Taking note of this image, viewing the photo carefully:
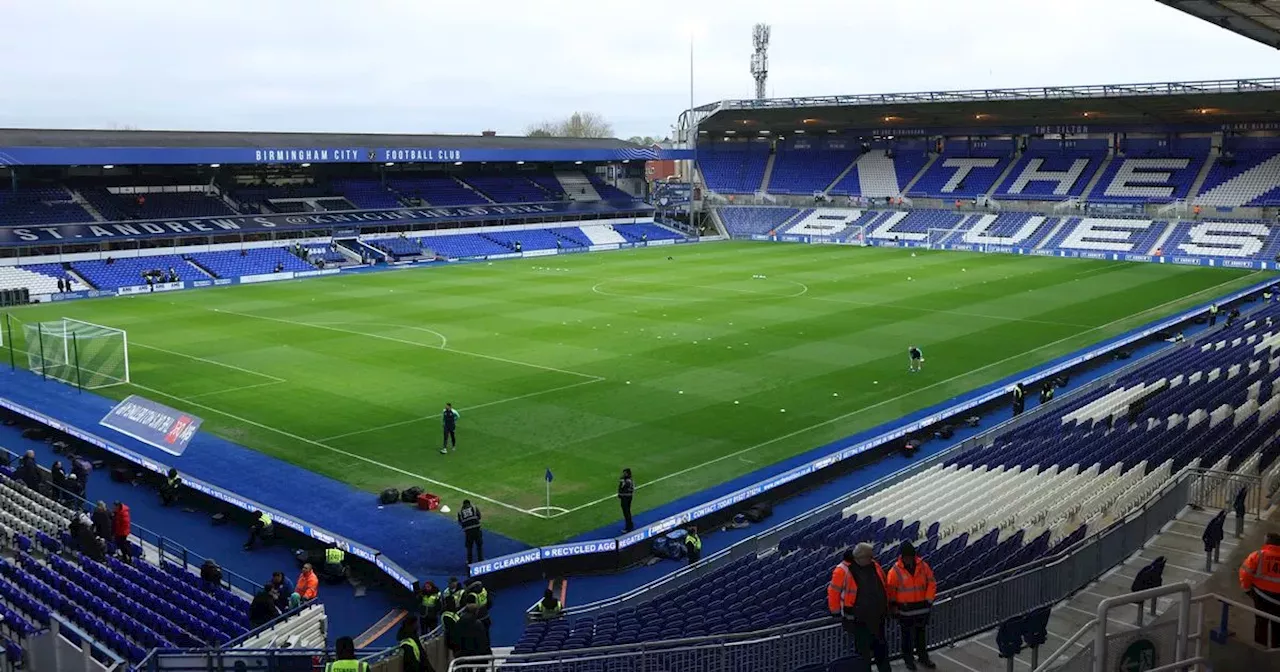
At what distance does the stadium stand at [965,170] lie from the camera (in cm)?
8424

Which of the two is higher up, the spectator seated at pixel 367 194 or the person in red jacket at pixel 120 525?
the spectator seated at pixel 367 194

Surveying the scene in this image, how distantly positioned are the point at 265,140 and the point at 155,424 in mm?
49243

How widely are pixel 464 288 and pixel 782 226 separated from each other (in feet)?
133

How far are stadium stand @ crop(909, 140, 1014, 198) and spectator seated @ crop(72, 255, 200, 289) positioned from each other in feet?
184

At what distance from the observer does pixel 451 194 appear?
269 ft

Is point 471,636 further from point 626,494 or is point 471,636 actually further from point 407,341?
point 407,341

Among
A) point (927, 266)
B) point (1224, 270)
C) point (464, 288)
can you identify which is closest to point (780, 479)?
point (464, 288)

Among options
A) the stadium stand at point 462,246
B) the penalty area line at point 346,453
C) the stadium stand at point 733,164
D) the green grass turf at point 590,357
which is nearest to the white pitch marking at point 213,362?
the green grass turf at point 590,357

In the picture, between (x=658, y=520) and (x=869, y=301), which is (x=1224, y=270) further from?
(x=658, y=520)

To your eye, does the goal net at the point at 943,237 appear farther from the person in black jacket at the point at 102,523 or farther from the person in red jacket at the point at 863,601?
the person in red jacket at the point at 863,601

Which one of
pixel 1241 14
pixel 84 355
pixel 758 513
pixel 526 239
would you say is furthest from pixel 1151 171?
pixel 84 355

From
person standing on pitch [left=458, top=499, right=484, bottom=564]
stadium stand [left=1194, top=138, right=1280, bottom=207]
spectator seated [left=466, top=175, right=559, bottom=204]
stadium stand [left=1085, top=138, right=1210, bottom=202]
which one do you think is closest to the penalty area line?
person standing on pitch [left=458, top=499, right=484, bottom=564]

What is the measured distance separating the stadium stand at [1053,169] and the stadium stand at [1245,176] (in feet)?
28.0

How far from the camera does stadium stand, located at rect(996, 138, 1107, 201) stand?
79562 mm
